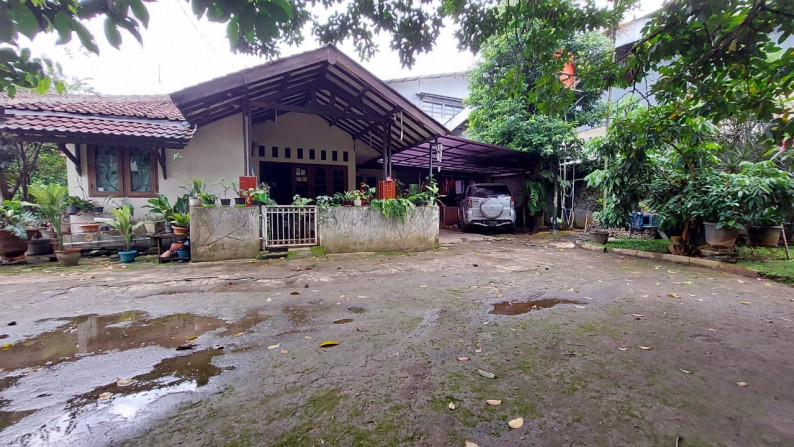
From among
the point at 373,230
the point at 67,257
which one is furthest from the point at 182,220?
the point at 373,230

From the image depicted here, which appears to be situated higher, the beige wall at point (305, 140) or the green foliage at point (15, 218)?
the beige wall at point (305, 140)

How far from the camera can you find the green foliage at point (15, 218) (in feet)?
19.7

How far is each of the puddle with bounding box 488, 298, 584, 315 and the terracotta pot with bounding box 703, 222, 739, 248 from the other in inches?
173

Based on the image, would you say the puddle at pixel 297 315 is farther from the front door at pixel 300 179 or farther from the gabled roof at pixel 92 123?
the front door at pixel 300 179

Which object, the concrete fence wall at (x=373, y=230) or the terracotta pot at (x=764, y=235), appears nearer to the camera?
the terracotta pot at (x=764, y=235)

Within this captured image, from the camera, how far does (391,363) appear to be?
7.84 feet

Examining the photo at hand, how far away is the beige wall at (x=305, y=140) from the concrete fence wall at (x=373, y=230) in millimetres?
3681

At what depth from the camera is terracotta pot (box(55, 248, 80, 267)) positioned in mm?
5879

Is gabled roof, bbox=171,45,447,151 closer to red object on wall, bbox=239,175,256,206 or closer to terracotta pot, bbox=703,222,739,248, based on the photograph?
red object on wall, bbox=239,175,256,206

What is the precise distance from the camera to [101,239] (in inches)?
278

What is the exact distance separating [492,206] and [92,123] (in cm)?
1068

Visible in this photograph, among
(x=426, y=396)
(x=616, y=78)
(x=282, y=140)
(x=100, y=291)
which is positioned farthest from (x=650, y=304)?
(x=282, y=140)

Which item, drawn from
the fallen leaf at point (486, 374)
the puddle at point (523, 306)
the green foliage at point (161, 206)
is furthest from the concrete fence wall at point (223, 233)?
the fallen leaf at point (486, 374)

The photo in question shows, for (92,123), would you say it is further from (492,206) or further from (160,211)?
(492,206)
